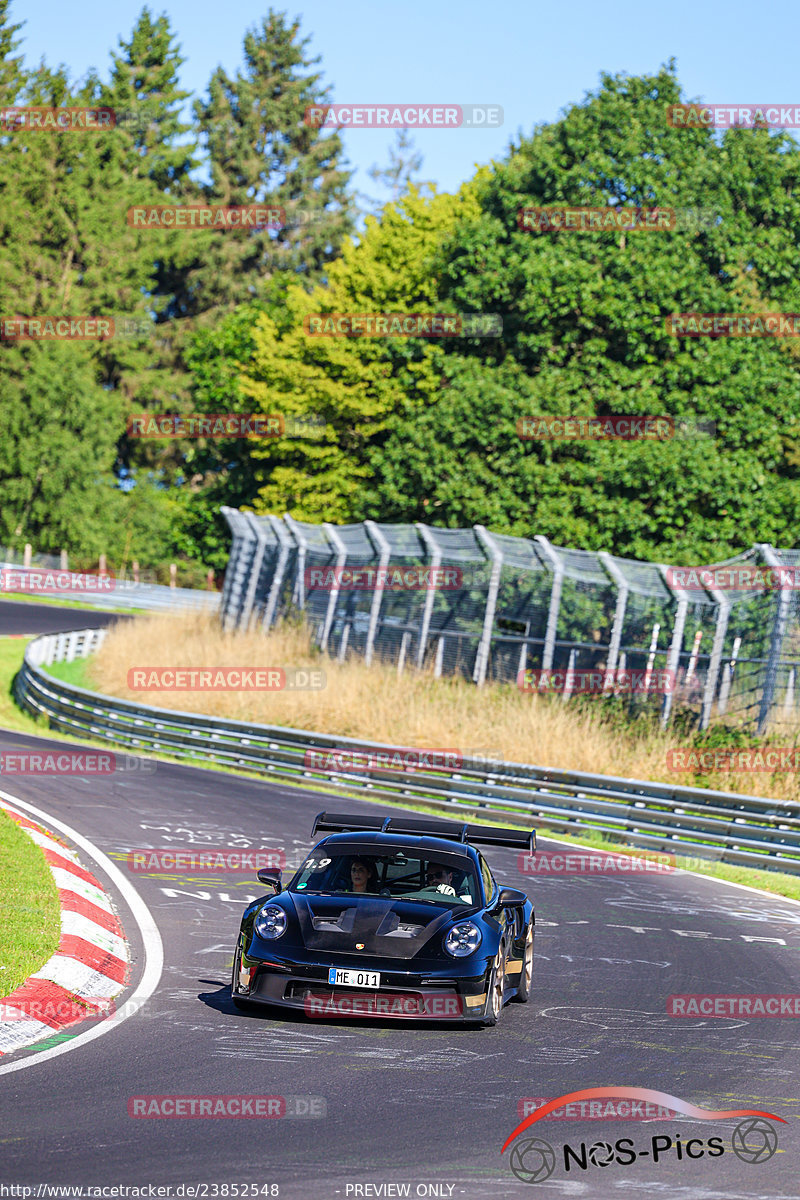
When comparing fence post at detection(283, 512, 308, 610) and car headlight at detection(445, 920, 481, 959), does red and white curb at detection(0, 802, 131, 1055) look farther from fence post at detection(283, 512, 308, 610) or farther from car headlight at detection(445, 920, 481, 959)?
fence post at detection(283, 512, 308, 610)

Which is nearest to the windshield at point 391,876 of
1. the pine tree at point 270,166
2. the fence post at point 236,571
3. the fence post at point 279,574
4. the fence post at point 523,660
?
the fence post at point 523,660

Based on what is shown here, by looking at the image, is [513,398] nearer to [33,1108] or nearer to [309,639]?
[309,639]

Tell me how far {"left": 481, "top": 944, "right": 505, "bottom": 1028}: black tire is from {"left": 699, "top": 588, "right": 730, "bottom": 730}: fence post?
529 inches

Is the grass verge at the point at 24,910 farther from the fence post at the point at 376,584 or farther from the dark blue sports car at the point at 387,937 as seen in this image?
the fence post at the point at 376,584

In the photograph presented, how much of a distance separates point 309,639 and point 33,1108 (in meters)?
23.9

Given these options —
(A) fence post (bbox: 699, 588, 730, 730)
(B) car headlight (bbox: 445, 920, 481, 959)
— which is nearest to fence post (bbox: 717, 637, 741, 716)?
(A) fence post (bbox: 699, 588, 730, 730)

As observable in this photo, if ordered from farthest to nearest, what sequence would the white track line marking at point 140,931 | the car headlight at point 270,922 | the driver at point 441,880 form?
the driver at point 441,880, the car headlight at point 270,922, the white track line marking at point 140,931

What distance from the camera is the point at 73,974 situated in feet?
31.4

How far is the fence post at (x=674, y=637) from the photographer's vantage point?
22.8m

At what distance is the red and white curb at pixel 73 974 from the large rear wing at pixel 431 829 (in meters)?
1.75

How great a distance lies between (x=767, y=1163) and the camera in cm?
643

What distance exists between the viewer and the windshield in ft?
32.0

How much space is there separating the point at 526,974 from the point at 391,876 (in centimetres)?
118

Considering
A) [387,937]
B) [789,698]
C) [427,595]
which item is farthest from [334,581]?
[387,937]
